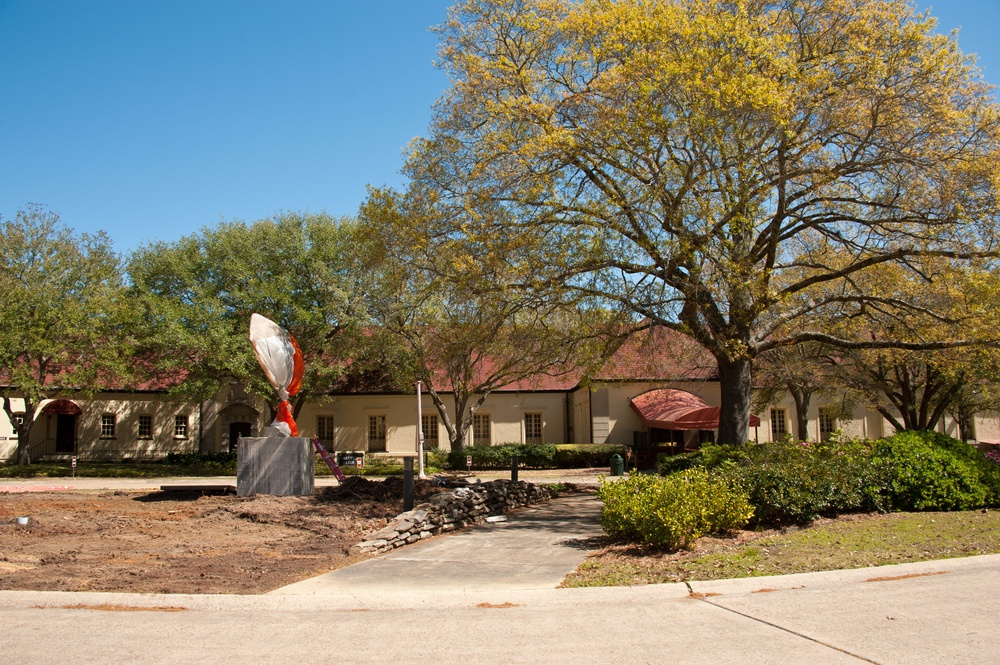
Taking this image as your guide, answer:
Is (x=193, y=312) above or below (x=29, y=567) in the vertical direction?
above

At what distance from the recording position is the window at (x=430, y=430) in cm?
3794

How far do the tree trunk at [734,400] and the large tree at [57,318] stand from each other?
23951 mm

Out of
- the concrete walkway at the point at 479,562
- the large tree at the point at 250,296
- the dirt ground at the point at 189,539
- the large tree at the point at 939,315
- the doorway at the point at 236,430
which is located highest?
the large tree at the point at 250,296

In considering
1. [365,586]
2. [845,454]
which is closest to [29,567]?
[365,586]

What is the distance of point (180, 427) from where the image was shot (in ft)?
126

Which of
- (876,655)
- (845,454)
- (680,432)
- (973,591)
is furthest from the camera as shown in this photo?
(680,432)

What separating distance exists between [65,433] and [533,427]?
2358 cm

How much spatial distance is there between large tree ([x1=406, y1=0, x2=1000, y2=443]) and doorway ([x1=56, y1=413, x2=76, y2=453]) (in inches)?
1203

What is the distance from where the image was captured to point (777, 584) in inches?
294

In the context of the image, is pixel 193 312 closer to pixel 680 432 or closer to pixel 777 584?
pixel 680 432

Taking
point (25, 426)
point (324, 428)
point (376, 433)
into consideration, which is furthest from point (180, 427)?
point (376, 433)

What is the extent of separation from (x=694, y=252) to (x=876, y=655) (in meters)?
9.82

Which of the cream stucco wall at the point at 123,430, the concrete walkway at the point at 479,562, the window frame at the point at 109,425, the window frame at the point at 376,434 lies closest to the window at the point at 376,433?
the window frame at the point at 376,434

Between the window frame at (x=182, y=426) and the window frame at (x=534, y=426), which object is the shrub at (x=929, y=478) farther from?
the window frame at (x=182, y=426)
